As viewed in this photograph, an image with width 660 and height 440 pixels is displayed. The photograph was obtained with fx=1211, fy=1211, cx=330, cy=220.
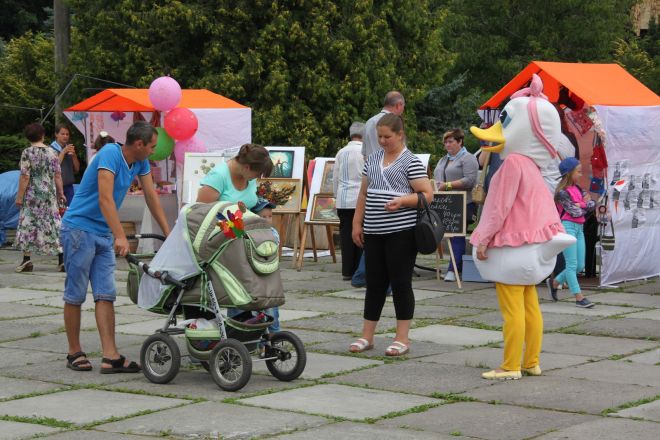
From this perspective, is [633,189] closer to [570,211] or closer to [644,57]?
[570,211]

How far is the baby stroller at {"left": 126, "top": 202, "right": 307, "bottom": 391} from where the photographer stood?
7.51m

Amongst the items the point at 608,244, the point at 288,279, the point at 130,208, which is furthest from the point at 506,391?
the point at 130,208

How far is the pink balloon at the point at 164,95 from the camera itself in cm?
1559

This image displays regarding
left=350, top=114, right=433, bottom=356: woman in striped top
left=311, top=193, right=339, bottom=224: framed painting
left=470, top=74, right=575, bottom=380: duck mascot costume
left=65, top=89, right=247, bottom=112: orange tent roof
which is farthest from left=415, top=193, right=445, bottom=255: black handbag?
left=65, top=89, right=247, bottom=112: orange tent roof

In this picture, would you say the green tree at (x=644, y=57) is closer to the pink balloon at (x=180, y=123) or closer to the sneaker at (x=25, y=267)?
the pink balloon at (x=180, y=123)

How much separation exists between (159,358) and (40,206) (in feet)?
24.3

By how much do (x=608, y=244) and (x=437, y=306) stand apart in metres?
2.46

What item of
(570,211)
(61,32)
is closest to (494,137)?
(570,211)

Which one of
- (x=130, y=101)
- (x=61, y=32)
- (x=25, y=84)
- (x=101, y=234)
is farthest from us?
(x=25, y=84)

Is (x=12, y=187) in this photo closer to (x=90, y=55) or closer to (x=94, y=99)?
(x=94, y=99)

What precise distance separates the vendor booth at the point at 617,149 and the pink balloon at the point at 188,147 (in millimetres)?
4226

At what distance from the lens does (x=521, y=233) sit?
7.96 m

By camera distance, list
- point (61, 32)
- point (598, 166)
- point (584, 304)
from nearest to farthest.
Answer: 1. point (584, 304)
2. point (598, 166)
3. point (61, 32)

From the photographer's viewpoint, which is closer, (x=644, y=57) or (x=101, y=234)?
(x=101, y=234)
